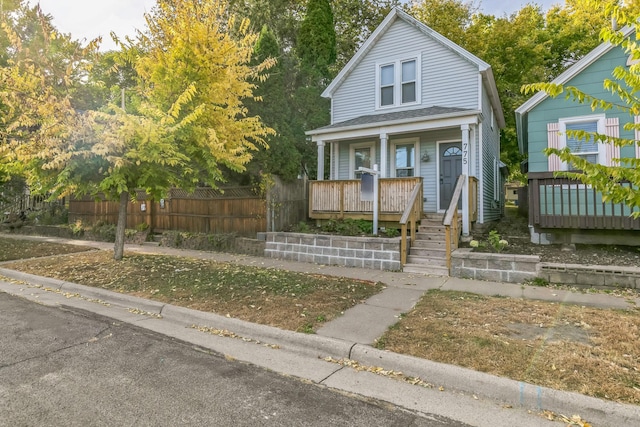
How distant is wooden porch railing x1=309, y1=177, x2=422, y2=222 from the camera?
33.5ft

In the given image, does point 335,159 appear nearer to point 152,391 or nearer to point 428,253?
point 428,253

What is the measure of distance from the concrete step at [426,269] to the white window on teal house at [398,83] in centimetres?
662

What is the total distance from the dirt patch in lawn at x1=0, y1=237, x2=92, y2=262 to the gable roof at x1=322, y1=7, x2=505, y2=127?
403 inches

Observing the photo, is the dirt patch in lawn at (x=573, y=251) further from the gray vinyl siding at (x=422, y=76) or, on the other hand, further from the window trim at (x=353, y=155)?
the window trim at (x=353, y=155)

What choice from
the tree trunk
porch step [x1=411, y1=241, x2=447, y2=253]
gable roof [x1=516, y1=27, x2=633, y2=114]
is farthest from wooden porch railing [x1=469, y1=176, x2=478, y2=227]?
the tree trunk

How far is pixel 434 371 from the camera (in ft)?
11.3

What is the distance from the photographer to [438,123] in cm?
1052

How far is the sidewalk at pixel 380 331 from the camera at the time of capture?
297cm

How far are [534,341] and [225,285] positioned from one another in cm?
492

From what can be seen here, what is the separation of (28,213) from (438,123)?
750 inches

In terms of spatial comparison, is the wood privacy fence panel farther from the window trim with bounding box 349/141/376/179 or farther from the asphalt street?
the asphalt street

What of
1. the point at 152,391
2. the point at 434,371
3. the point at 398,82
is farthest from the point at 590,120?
the point at 152,391

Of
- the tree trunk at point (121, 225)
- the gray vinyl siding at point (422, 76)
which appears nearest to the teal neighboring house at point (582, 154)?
the gray vinyl siding at point (422, 76)

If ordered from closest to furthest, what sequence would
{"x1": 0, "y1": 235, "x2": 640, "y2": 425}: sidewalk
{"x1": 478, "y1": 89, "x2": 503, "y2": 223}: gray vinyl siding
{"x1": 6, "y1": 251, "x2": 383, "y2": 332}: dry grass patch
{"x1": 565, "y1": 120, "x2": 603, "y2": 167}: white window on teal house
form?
{"x1": 0, "y1": 235, "x2": 640, "y2": 425}: sidewalk, {"x1": 6, "y1": 251, "x2": 383, "y2": 332}: dry grass patch, {"x1": 565, "y1": 120, "x2": 603, "y2": 167}: white window on teal house, {"x1": 478, "y1": 89, "x2": 503, "y2": 223}: gray vinyl siding
